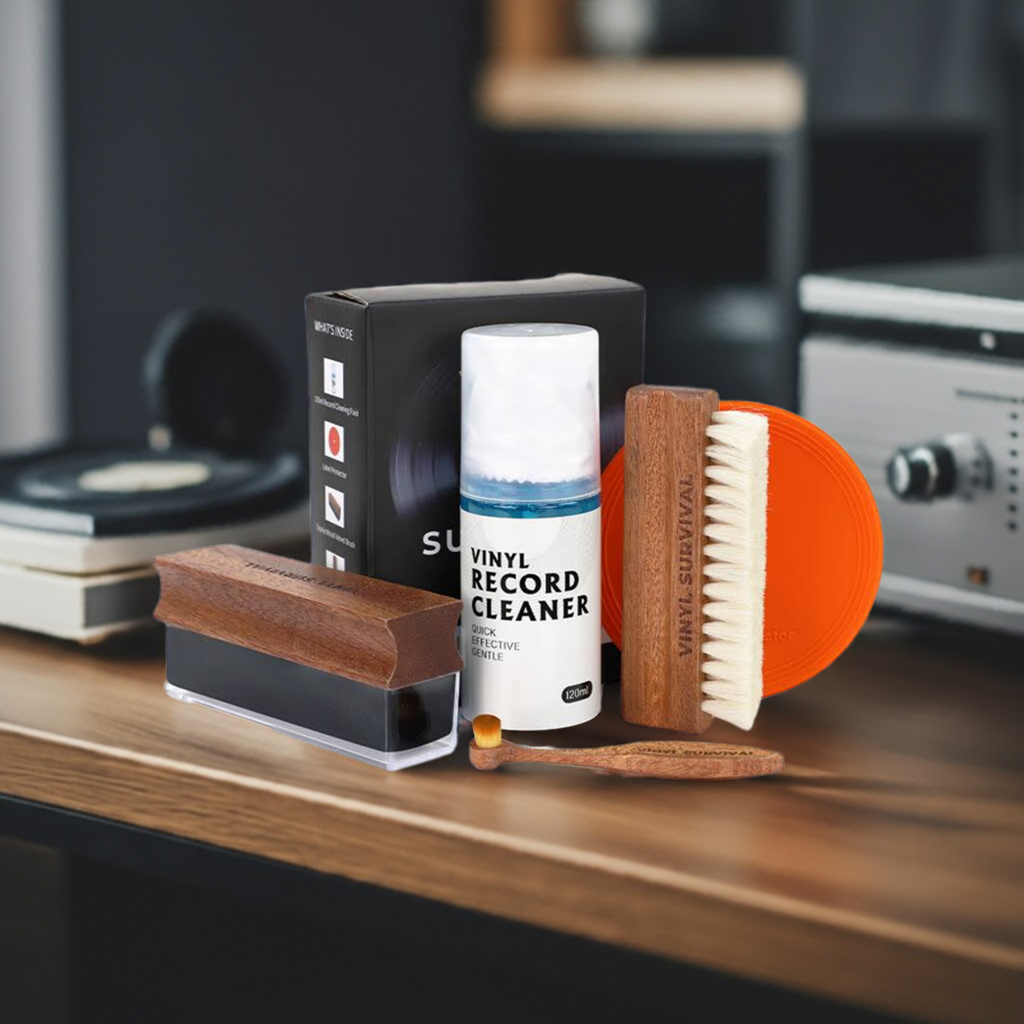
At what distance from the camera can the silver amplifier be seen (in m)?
0.85

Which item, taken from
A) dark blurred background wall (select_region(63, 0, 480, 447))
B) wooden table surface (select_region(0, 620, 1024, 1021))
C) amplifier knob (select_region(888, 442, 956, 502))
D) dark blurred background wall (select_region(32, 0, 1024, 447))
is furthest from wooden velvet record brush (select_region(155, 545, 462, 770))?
dark blurred background wall (select_region(63, 0, 480, 447))

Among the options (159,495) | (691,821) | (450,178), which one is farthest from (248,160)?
(691,821)

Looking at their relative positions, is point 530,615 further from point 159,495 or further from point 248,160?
point 248,160

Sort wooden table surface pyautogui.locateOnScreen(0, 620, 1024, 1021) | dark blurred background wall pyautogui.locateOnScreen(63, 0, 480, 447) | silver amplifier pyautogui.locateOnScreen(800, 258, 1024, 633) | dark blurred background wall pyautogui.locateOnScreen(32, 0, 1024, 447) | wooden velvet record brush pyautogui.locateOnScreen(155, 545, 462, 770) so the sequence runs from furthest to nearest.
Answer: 1. dark blurred background wall pyautogui.locateOnScreen(63, 0, 480, 447)
2. dark blurred background wall pyautogui.locateOnScreen(32, 0, 1024, 447)
3. silver amplifier pyautogui.locateOnScreen(800, 258, 1024, 633)
4. wooden velvet record brush pyautogui.locateOnScreen(155, 545, 462, 770)
5. wooden table surface pyautogui.locateOnScreen(0, 620, 1024, 1021)

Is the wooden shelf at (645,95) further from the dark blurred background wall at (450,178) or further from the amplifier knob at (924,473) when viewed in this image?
the amplifier knob at (924,473)

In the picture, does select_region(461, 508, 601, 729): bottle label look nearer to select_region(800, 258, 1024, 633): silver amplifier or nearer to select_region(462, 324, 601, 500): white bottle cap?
select_region(462, 324, 601, 500): white bottle cap

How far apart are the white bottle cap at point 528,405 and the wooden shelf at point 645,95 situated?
126 cm

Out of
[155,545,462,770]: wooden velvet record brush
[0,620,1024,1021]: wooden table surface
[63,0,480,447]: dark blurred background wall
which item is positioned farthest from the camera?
[63,0,480,447]: dark blurred background wall

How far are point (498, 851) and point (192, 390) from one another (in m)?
0.54

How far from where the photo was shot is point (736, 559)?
27.5 inches

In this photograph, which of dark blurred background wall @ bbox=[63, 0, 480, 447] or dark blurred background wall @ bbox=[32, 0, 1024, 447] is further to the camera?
dark blurred background wall @ bbox=[63, 0, 480, 447]

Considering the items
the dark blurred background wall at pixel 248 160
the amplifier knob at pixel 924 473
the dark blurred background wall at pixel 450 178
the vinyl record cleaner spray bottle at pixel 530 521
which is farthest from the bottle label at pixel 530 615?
the dark blurred background wall at pixel 248 160

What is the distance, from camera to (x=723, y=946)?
0.57 m

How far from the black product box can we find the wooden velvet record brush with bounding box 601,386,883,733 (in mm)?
67
